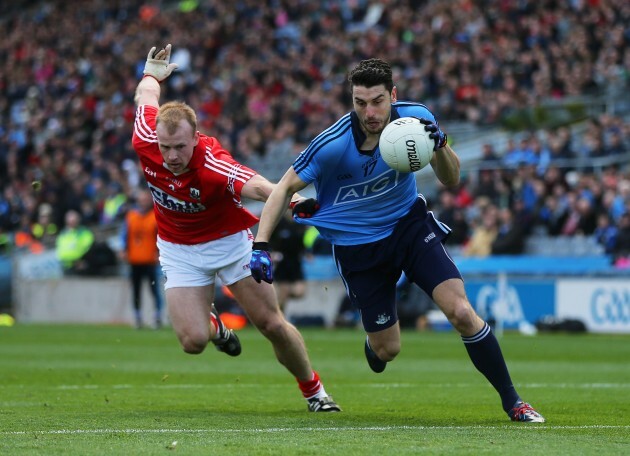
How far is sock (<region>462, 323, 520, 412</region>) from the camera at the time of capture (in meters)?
8.34

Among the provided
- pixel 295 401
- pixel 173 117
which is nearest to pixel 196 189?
pixel 173 117

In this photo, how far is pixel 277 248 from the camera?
69.7 feet

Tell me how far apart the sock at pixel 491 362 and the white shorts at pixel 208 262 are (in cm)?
194

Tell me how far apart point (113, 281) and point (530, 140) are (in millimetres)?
8943

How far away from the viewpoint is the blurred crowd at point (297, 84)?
23844mm

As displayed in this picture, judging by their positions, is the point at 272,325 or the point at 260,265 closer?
the point at 260,265

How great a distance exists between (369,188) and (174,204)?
1.50m

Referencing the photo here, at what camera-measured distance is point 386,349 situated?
9.11 meters

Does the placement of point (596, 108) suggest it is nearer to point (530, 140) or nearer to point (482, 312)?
point (530, 140)

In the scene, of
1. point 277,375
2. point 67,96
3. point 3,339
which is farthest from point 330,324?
point 67,96

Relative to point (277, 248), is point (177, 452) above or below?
above

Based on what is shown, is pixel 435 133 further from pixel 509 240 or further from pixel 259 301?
pixel 509 240

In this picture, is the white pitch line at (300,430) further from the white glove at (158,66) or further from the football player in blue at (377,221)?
the white glove at (158,66)

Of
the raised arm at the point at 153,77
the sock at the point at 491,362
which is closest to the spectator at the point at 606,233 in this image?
the raised arm at the point at 153,77
